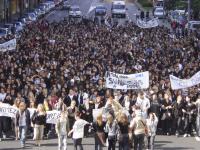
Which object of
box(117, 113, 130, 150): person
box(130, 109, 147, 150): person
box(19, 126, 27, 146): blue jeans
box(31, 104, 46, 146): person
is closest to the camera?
box(117, 113, 130, 150): person

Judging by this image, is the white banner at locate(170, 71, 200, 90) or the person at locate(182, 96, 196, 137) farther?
the white banner at locate(170, 71, 200, 90)

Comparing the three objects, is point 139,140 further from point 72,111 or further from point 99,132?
point 72,111

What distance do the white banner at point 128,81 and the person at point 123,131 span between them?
530cm

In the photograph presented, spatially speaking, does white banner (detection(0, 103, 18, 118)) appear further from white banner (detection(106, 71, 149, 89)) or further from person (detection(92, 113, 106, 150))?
white banner (detection(106, 71, 149, 89))

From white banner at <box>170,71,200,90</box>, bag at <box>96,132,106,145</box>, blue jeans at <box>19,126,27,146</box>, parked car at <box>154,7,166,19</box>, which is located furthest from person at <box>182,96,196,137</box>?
parked car at <box>154,7,166,19</box>

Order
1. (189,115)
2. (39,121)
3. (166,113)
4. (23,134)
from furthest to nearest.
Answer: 1. (166,113)
2. (189,115)
3. (39,121)
4. (23,134)

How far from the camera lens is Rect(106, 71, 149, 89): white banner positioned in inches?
985

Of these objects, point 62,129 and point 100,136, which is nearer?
point 100,136

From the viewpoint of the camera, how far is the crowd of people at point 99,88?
2084 centimetres

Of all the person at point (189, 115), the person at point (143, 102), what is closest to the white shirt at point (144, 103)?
the person at point (143, 102)

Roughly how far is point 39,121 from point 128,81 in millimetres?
4295

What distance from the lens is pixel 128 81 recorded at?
Result: 25.2 metres

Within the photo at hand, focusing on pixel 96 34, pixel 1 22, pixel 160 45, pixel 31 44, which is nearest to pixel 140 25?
pixel 96 34

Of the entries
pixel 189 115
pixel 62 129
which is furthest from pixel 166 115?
pixel 62 129
